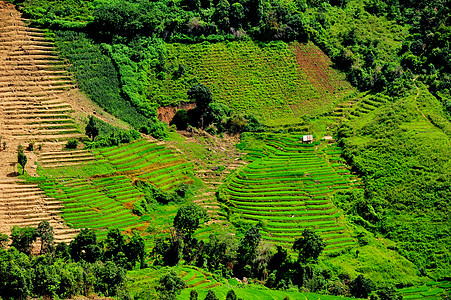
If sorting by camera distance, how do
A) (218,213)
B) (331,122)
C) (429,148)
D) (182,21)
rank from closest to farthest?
(218,213)
(429,148)
(331,122)
(182,21)

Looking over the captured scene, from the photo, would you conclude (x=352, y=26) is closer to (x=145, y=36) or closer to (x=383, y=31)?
(x=383, y=31)

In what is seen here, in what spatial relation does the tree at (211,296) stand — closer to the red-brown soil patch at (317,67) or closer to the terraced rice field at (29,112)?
the terraced rice field at (29,112)

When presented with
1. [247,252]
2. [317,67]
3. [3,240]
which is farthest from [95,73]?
[247,252]

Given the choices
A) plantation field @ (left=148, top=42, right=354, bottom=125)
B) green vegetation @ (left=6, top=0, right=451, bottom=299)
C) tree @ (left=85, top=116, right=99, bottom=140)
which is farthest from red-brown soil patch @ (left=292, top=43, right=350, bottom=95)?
tree @ (left=85, top=116, right=99, bottom=140)

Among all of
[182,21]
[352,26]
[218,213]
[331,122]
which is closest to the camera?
[218,213]

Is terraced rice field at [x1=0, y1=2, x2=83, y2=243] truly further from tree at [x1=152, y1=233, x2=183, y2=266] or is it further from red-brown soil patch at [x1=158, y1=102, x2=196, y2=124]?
red-brown soil patch at [x1=158, y1=102, x2=196, y2=124]

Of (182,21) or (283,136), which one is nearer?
(283,136)

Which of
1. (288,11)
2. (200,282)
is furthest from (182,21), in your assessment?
(200,282)
